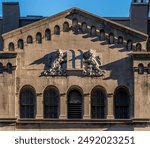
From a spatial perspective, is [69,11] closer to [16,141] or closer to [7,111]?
[7,111]

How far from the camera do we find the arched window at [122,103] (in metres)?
50.7

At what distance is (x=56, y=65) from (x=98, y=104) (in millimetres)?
3092

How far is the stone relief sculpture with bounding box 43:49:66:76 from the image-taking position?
1991 inches

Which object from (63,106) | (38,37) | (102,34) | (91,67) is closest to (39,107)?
(63,106)

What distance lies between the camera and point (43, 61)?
167 ft

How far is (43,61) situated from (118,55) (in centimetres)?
408

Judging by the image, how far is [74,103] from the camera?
5075 cm

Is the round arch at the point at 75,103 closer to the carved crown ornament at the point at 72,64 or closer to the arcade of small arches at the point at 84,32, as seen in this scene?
the carved crown ornament at the point at 72,64

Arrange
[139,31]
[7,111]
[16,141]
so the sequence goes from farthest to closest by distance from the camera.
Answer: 1. [139,31]
2. [7,111]
3. [16,141]

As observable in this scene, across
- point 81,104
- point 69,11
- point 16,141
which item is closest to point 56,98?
point 81,104

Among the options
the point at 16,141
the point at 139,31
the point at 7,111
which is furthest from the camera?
the point at 139,31

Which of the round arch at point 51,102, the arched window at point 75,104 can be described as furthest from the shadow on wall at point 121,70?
the round arch at point 51,102

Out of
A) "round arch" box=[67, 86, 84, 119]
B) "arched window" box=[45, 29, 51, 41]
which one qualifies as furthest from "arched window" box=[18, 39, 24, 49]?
"round arch" box=[67, 86, 84, 119]

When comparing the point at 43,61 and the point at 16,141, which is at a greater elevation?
the point at 43,61
